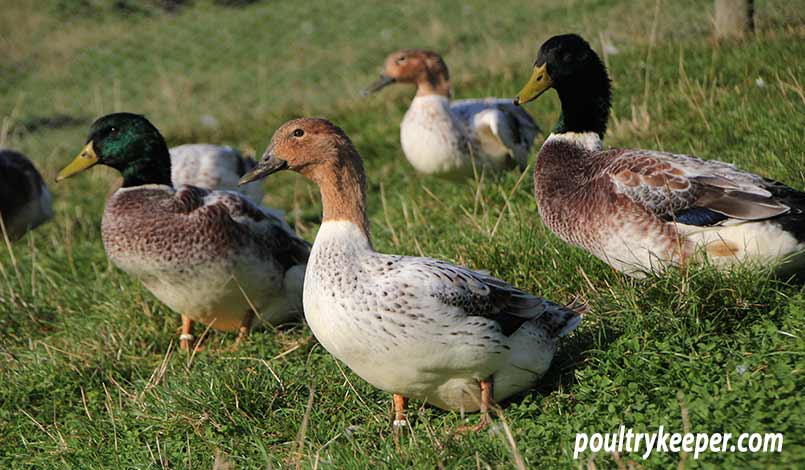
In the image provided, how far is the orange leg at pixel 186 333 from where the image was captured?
5102 mm

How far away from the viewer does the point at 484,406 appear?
3.38 meters

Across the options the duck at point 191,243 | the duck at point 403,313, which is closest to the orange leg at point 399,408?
the duck at point 403,313

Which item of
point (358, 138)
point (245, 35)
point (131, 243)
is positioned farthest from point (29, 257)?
point (245, 35)

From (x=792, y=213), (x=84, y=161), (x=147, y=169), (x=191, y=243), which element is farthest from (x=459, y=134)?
(x=792, y=213)

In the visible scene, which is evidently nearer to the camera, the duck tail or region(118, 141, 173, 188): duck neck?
the duck tail

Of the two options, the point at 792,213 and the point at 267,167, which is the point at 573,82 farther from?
the point at 267,167

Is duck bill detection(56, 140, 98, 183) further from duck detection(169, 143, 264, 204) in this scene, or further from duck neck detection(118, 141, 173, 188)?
duck detection(169, 143, 264, 204)

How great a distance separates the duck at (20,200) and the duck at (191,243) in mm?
2197

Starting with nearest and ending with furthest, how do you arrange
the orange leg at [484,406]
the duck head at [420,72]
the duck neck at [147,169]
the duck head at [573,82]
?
1. the orange leg at [484,406]
2. the duck head at [573,82]
3. the duck neck at [147,169]
4. the duck head at [420,72]

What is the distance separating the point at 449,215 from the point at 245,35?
36.3ft

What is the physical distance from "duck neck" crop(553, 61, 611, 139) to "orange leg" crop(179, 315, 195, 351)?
91.5 inches

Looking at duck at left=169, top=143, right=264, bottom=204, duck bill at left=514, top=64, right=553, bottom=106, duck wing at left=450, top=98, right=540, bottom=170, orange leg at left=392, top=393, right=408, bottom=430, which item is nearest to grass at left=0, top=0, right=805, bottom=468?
orange leg at left=392, top=393, right=408, bottom=430

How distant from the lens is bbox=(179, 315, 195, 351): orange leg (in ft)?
16.7

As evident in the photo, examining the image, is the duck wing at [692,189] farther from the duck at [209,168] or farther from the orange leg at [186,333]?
the duck at [209,168]
